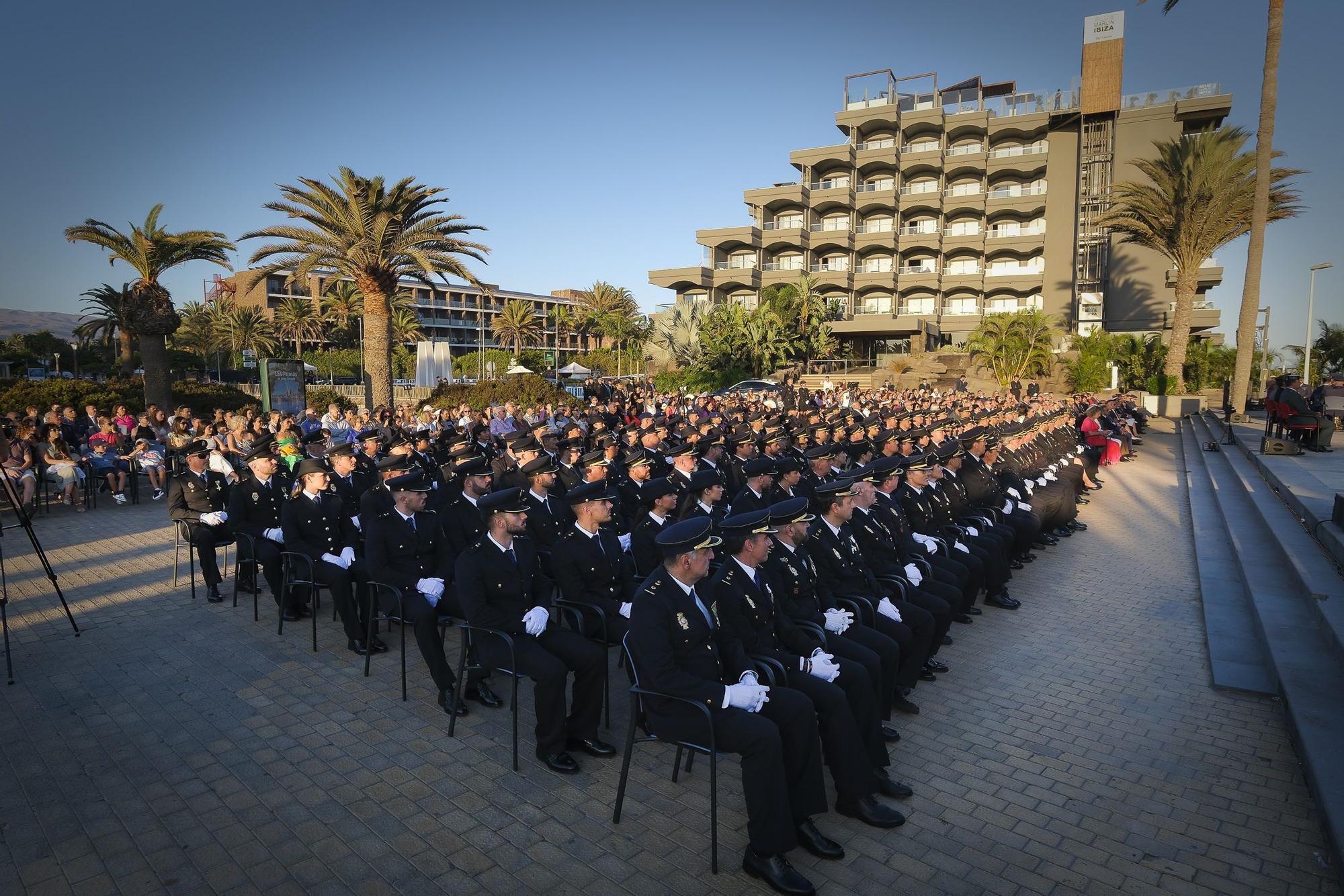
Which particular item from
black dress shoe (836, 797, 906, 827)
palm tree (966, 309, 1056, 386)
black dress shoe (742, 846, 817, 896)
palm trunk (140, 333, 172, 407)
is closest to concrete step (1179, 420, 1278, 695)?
black dress shoe (836, 797, 906, 827)

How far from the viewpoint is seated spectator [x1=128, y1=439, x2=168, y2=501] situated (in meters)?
15.4

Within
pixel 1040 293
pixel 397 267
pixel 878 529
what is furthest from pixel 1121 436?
pixel 1040 293

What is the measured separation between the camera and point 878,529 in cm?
698

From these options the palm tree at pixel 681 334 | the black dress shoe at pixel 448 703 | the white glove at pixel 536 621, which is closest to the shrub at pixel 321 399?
the palm tree at pixel 681 334

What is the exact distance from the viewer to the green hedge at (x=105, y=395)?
69.8ft

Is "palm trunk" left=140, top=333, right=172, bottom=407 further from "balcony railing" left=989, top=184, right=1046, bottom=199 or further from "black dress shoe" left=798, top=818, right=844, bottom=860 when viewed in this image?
"balcony railing" left=989, top=184, right=1046, bottom=199

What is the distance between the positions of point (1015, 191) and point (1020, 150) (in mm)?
4205

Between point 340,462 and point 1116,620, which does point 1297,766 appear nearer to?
point 1116,620

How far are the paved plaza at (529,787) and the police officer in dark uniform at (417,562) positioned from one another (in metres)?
0.42

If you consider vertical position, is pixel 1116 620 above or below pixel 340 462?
below

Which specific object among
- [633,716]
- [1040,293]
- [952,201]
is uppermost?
[952,201]

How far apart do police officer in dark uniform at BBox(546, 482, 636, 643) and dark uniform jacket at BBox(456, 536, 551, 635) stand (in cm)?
39

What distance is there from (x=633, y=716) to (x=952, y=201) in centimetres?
6202

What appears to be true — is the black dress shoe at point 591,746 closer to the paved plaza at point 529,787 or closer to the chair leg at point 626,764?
the paved plaza at point 529,787
